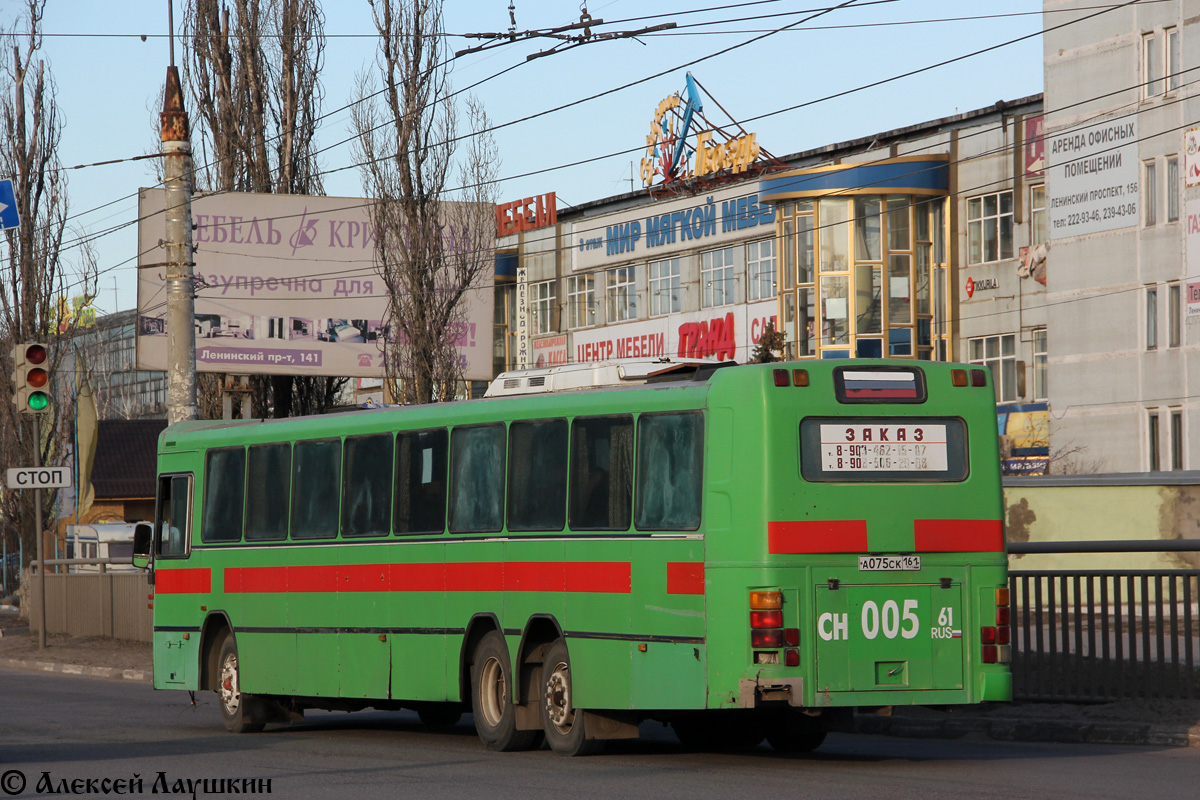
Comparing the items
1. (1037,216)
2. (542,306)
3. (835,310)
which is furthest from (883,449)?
(542,306)

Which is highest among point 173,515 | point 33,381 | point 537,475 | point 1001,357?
point 1001,357

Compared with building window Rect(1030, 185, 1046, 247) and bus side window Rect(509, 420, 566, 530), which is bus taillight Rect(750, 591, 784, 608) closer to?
bus side window Rect(509, 420, 566, 530)

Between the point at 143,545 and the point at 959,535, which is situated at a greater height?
the point at 959,535

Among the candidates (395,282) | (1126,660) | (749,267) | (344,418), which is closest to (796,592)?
(1126,660)

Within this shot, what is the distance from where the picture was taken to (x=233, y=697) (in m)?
16.8

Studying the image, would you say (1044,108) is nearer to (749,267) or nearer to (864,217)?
(864,217)

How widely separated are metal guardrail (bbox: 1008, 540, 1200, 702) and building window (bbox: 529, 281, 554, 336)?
53944 millimetres

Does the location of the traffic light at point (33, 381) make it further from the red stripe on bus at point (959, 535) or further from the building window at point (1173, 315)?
the building window at point (1173, 315)

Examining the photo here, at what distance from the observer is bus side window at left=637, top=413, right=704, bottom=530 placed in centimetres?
1210

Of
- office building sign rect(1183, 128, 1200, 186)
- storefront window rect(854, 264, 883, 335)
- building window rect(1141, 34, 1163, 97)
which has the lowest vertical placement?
storefront window rect(854, 264, 883, 335)

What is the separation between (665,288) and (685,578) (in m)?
49.6

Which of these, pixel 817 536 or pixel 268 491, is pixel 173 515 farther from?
pixel 817 536

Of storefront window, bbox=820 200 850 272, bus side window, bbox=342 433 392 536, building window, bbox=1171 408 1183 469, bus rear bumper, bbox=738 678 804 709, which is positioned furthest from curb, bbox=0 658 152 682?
storefront window, bbox=820 200 850 272

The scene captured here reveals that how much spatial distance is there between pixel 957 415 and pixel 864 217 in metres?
41.1
